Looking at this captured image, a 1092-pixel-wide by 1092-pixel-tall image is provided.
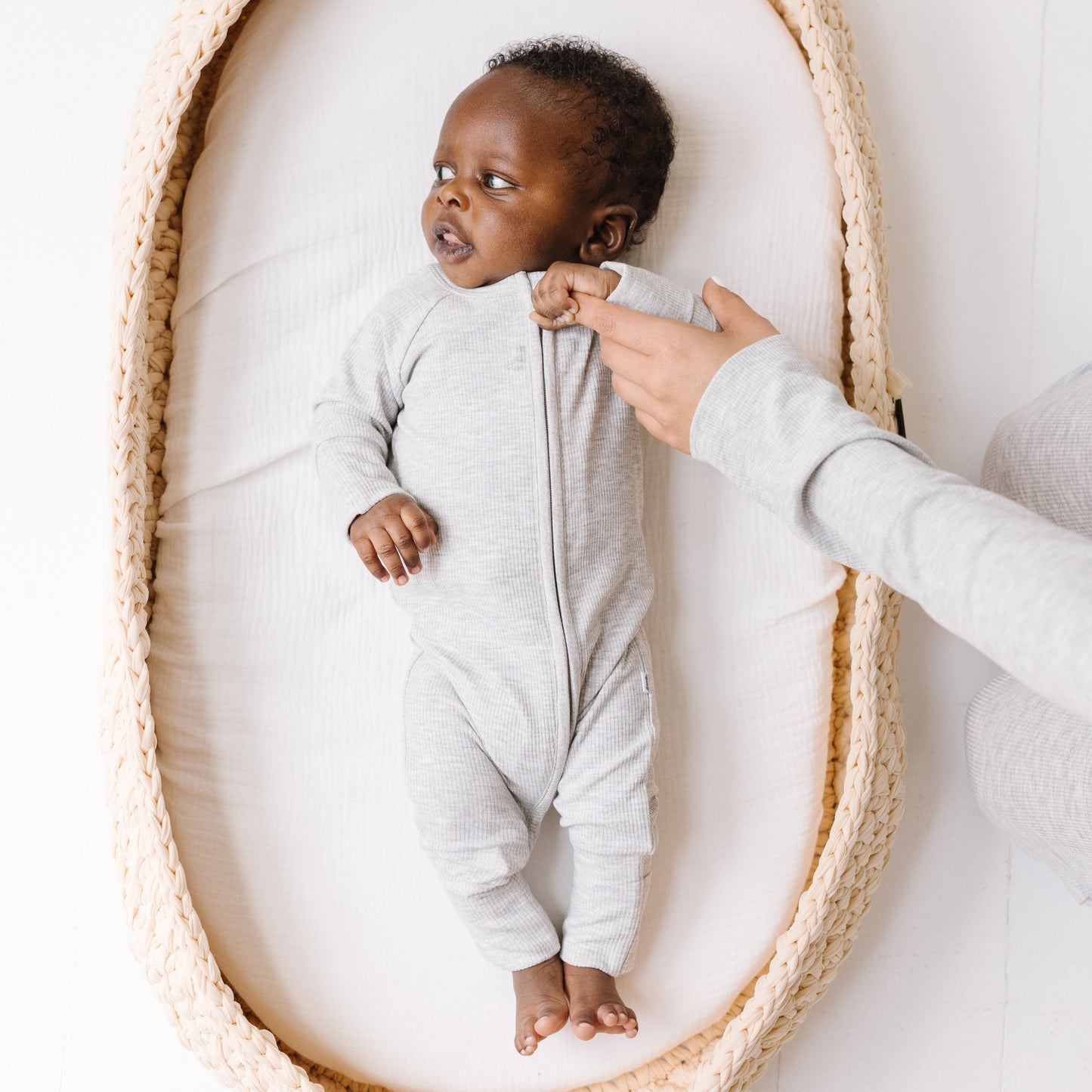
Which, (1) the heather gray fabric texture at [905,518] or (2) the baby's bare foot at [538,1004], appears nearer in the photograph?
(1) the heather gray fabric texture at [905,518]

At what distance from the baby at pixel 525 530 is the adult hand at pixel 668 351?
0.09 m

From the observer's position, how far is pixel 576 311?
1.01 meters

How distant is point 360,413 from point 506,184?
0.29 meters

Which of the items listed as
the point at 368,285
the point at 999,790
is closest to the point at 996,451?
the point at 999,790

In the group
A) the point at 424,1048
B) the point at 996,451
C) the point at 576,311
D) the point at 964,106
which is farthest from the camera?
the point at 964,106

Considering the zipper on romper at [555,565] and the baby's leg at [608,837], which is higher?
the zipper on romper at [555,565]

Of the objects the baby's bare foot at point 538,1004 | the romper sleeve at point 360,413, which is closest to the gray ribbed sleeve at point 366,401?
the romper sleeve at point 360,413

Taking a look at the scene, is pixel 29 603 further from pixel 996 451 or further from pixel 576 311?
pixel 996 451

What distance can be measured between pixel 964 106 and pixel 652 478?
80 cm

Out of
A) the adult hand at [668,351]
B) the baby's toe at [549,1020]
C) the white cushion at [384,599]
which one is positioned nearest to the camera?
the adult hand at [668,351]

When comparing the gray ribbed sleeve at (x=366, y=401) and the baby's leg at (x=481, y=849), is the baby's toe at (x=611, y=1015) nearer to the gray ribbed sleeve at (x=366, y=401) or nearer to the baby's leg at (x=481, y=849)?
the baby's leg at (x=481, y=849)

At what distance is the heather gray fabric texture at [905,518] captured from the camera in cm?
61

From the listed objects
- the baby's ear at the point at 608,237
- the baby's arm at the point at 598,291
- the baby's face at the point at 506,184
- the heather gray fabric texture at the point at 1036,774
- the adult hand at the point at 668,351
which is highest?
the baby's face at the point at 506,184

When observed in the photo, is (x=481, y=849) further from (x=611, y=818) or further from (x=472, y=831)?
(x=611, y=818)
